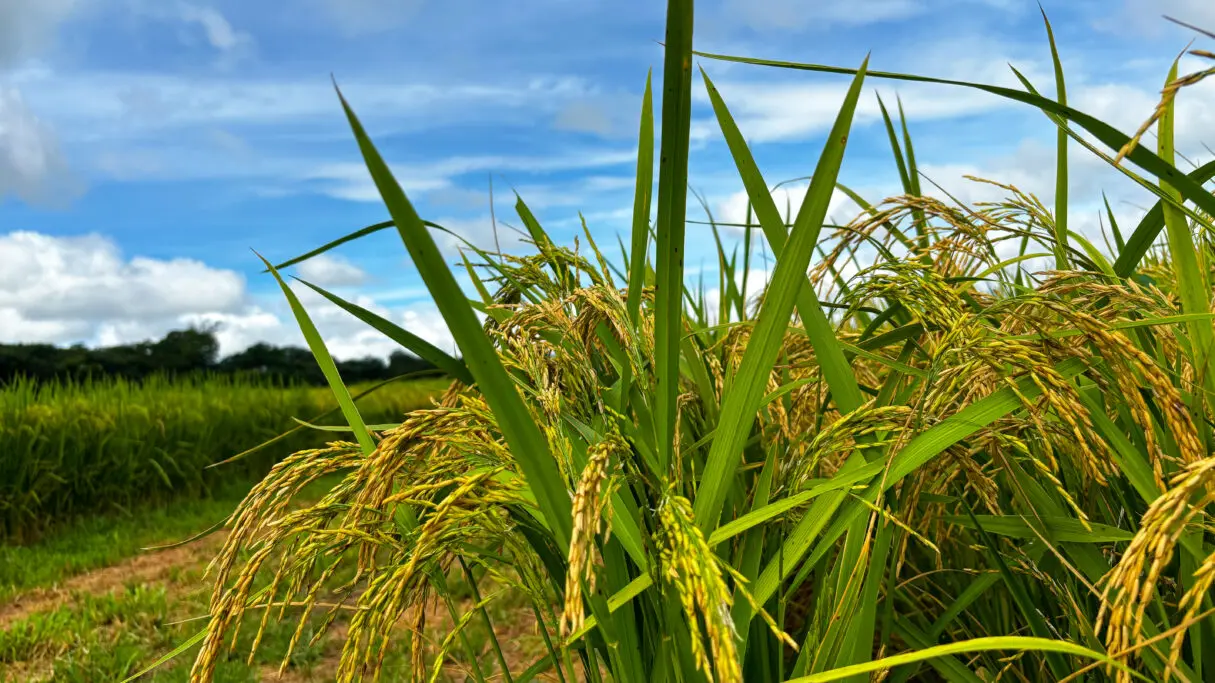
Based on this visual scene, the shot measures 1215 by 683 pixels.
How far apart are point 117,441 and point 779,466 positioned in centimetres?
687

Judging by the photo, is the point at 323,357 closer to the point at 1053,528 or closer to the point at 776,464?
the point at 776,464

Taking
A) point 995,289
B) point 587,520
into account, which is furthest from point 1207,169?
point 587,520

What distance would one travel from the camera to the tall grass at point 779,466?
35.0 inches

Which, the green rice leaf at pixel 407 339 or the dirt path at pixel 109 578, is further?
the dirt path at pixel 109 578

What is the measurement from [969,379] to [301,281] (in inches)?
41.7

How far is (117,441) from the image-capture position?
6.64 metres

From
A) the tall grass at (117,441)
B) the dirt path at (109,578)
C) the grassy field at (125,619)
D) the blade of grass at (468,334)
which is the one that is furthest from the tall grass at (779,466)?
the tall grass at (117,441)

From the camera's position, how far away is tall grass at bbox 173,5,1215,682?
0.89 m

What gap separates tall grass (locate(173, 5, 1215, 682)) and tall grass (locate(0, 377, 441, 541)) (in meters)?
4.87

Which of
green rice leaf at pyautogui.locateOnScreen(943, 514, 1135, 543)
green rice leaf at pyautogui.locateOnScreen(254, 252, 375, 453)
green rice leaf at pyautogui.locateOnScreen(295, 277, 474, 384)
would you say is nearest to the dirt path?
green rice leaf at pyautogui.locateOnScreen(254, 252, 375, 453)

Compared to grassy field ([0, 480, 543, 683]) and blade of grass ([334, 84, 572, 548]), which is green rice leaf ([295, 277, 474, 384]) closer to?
blade of grass ([334, 84, 572, 548])

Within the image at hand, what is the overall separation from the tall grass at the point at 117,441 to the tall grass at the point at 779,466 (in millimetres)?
4871

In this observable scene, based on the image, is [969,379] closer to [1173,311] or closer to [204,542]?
[1173,311]

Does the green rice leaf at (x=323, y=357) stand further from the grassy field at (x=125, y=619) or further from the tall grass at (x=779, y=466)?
the grassy field at (x=125, y=619)
